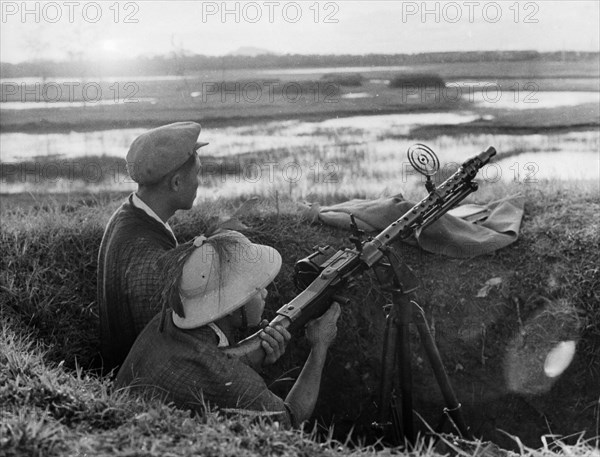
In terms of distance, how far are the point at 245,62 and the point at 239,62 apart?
5cm

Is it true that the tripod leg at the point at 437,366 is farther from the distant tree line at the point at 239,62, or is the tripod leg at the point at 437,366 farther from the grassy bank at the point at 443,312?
the distant tree line at the point at 239,62

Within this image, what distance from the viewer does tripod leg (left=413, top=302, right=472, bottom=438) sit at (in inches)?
172

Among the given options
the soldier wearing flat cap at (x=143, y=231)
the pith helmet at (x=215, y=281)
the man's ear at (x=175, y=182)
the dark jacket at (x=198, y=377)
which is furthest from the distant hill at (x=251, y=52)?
the dark jacket at (x=198, y=377)

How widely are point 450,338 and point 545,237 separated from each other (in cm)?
103

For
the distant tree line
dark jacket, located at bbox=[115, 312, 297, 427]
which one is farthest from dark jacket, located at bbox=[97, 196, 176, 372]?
the distant tree line

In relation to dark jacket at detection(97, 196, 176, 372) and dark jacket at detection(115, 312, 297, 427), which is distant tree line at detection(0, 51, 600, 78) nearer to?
dark jacket at detection(97, 196, 176, 372)

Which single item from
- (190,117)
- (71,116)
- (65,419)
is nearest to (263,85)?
(190,117)

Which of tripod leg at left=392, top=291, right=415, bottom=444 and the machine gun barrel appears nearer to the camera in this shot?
the machine gun barrel

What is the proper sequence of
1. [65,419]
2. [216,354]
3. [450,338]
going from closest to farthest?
[65,419] < [216,354] < [450,338]

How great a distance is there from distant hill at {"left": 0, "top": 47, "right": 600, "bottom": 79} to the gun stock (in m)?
2.96

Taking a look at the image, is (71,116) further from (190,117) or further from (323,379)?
(323,379)

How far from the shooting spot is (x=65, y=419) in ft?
11.2

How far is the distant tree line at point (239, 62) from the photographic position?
7059 millimetres

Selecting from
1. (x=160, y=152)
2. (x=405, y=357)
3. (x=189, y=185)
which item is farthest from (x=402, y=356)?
(x=160, y=152)
